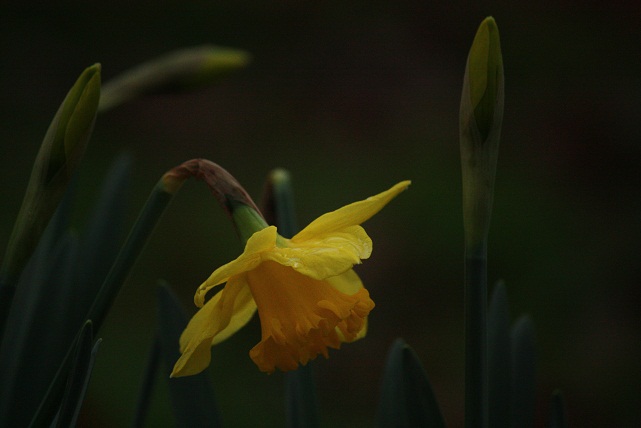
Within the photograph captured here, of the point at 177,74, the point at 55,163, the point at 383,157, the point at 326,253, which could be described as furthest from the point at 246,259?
the point at 383,157

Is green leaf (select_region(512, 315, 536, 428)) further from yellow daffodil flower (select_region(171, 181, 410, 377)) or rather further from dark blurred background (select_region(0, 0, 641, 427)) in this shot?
dark blurred background (select_region(0, 0, 641, 427))

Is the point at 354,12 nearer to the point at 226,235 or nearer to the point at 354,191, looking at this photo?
the point at 354,191

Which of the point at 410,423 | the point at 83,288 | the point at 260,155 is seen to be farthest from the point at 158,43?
the point at 410,423

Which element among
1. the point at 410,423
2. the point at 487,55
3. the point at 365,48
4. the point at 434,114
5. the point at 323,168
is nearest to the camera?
the point at 487,55

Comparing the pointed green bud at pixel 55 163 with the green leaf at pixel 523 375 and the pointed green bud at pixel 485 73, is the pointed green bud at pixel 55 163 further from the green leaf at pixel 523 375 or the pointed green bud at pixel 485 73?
the green leaf at pixel 523 375

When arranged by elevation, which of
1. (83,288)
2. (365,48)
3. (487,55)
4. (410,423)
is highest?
(365,48)

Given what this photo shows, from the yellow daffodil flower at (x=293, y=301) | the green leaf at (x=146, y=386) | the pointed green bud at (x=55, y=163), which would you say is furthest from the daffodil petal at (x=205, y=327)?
the green leaf at (x=146, y=386)

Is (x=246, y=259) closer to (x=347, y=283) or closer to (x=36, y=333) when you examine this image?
(x=347, y=283)
